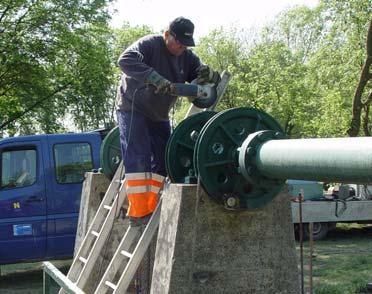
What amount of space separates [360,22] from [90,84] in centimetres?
1054

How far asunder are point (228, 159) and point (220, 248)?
1.62 feet

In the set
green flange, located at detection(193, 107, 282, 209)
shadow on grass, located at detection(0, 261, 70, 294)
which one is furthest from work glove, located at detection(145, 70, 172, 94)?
shadow on grass, located at detection(0, 261, 70, 294)

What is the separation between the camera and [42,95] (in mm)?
24953

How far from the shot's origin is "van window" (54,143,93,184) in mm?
10406

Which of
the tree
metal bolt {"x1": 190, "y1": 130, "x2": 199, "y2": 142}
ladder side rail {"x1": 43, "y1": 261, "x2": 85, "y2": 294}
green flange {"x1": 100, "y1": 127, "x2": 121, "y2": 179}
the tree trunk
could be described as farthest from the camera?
the tree

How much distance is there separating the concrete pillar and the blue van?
684 centimetres

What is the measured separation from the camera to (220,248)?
3.64 m

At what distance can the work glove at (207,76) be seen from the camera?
446 centimetres

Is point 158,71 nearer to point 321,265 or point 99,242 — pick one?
point 99,242

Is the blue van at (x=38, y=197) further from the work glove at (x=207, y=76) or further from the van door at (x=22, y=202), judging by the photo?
the work glove at (x=207, y=76)

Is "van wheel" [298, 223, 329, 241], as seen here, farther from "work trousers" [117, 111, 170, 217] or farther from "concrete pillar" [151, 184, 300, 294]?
"concrete pillar" [151, 184, 300, 294]

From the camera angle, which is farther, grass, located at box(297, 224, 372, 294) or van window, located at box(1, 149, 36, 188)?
van window, located at box(1, 149, 36, 188)

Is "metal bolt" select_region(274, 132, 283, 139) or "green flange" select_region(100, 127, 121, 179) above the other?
"metal bolt" select_region(274, 132, 283, 139)

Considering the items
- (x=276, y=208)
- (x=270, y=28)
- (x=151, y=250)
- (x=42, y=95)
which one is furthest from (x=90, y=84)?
(x=270, y=28)
